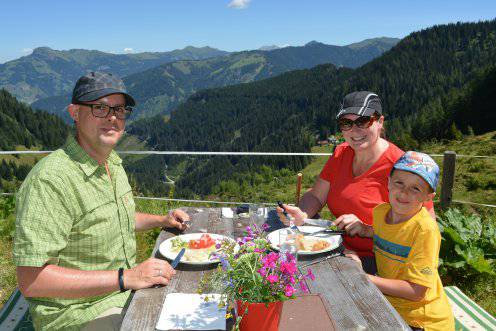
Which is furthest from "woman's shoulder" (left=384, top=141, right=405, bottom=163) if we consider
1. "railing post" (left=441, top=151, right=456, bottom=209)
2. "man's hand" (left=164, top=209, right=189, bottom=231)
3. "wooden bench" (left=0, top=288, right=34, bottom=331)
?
"railing post" (left=441, top=151, right=456, bottom=209)

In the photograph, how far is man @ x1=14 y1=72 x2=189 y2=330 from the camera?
2133 millimetres

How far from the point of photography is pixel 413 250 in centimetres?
248

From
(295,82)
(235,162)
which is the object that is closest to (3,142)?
(235,162)

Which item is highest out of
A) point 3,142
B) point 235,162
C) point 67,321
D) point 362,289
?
point 362,289

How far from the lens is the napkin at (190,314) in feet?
6.09

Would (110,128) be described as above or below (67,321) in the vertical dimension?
above

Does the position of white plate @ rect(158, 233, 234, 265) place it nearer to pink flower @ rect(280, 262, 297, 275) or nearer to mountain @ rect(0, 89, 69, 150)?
pink flower @ rect(280, 262, 297, 275)

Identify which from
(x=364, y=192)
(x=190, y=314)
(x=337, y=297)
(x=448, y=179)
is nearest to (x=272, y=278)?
(x=190, y=314)

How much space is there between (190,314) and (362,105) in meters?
2.09

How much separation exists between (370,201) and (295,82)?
19448 cm

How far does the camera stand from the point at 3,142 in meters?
92.0

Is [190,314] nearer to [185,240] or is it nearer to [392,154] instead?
[185,240]

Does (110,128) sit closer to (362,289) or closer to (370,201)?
(362,289)

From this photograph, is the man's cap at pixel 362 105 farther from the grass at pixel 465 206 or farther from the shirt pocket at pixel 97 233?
the grass at pixel 465 206
